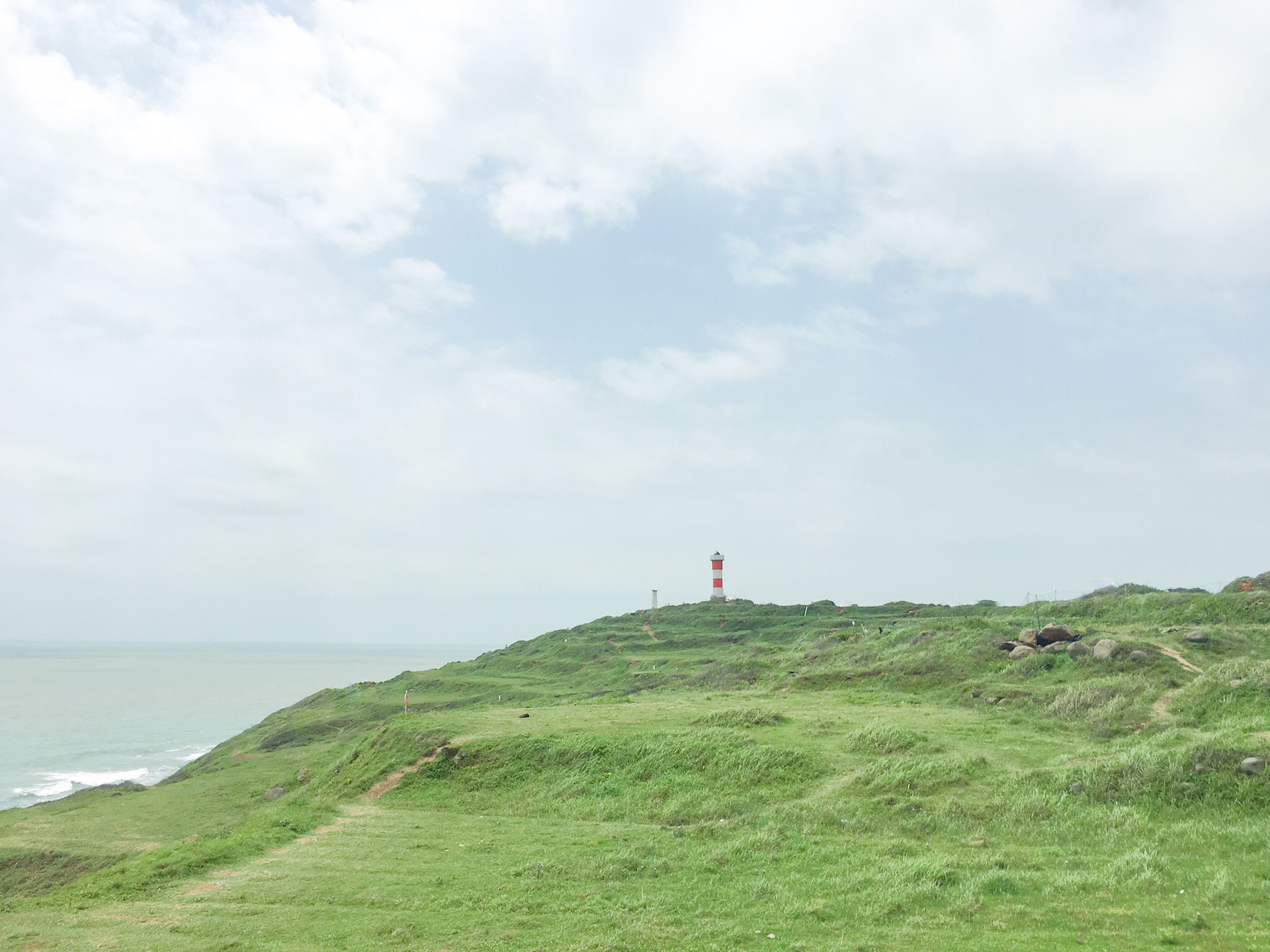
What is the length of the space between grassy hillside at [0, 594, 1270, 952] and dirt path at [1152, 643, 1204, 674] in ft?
0.56

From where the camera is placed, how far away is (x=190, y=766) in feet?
168

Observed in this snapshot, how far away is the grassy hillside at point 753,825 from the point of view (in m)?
13.8

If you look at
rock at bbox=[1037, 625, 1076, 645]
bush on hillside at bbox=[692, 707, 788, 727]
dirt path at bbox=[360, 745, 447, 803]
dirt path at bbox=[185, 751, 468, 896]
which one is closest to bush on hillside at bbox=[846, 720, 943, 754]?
bush on hillside at bbox=[692, 707, 788, 727]

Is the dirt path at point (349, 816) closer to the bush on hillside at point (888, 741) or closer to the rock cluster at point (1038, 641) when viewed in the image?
the bush on hillside at point (888, 741)

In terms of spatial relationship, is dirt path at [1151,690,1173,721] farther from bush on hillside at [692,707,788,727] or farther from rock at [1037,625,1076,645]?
bush on hillside at [692,707,788,727]

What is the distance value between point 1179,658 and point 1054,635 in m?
5.53

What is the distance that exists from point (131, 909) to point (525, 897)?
7433 mm

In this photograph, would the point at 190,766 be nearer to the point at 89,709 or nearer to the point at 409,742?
the point at 409,742

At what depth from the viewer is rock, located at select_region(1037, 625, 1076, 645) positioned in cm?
3638

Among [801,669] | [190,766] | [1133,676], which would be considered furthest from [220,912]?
[190,766]

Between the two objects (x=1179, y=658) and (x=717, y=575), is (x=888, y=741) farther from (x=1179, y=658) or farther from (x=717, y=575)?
(x=717, y=575)

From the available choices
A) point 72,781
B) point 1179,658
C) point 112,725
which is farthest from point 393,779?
point 112,725

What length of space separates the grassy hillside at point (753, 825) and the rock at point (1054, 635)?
2.00 meters

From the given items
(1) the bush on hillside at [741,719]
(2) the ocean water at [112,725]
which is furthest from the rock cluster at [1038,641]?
(2) the ocean water at [112,725]
